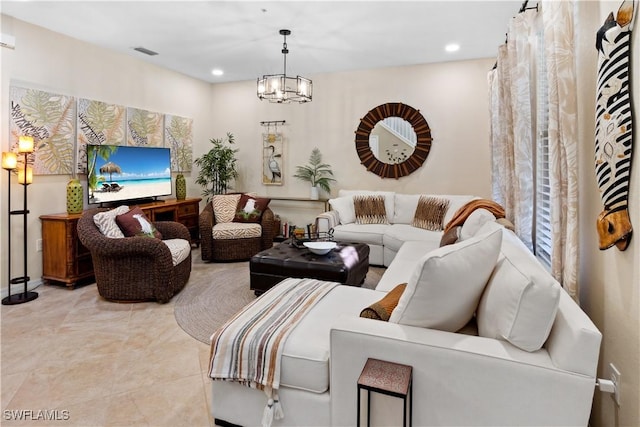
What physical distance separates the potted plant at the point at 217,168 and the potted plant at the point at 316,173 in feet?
3.97

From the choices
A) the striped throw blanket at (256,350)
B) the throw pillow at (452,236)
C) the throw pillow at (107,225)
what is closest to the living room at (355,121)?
the throw pillow at (107,225)

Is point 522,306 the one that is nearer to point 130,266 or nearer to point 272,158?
point 130,266

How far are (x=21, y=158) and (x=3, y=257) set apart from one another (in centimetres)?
99

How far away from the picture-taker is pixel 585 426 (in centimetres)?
120

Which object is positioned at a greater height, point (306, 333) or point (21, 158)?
point (21, 158)

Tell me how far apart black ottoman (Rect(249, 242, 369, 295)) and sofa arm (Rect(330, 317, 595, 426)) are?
1564mm

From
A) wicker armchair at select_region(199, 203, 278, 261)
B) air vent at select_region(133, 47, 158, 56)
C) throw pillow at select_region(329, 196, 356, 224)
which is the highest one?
air vent at select_region(133, 47, 158, 56)

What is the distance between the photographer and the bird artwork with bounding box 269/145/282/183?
6.17 metres

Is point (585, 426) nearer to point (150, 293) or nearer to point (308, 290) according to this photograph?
point (308, 290)

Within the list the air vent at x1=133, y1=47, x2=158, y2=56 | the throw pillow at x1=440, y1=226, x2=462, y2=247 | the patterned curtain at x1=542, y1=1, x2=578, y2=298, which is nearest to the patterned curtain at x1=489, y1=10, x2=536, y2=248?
the throw pillow at x1=440, y1=226, x2=462, y2=247

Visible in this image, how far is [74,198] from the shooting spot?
3912 mm

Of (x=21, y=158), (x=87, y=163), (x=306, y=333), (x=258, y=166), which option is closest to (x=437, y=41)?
(x=258, y=166)

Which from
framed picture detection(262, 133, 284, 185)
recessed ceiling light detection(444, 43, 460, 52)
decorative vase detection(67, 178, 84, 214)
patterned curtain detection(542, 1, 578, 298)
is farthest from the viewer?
framed picture detection(262, 133, 284, 185)

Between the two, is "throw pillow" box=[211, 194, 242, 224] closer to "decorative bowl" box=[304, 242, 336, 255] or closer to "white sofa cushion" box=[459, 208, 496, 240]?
"decorative bowl" box=[304, 242, 336, 255]
